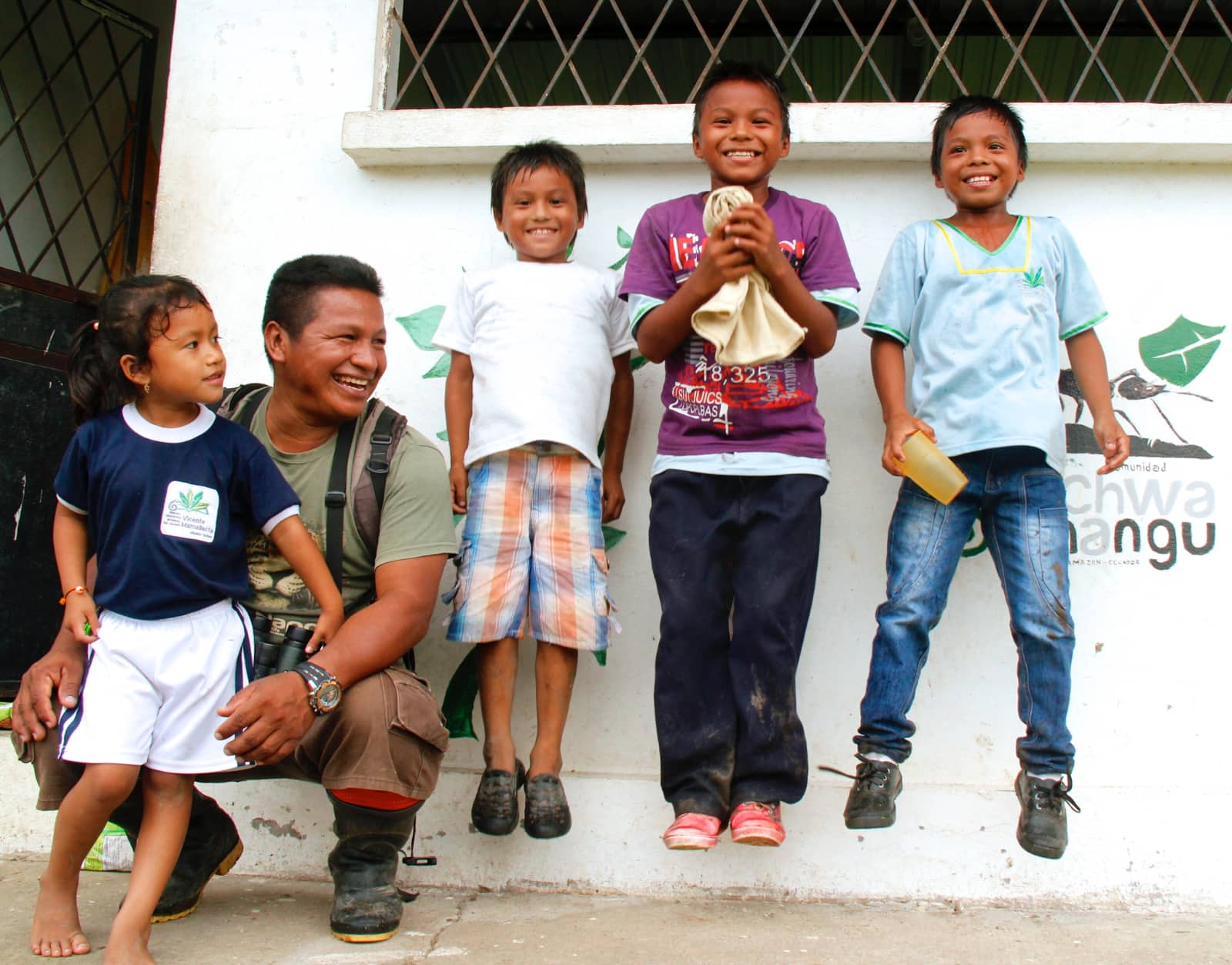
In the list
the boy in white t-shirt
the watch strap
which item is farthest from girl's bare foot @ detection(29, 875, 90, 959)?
the boy in white t-shirt

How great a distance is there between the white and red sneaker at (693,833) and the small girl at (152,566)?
76cm

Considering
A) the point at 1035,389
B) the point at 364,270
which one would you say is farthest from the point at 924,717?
the point at 364,270

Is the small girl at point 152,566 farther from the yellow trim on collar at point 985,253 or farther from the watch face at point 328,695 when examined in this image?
the yellow trim on collar at point 985,253

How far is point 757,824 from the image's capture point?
2.12m

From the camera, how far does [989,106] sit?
8.20 ft

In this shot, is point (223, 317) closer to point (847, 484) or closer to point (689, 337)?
point (689, 337)

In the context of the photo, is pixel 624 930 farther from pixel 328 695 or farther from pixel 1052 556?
pixel 1052 556

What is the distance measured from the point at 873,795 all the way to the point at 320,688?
3.64 ft

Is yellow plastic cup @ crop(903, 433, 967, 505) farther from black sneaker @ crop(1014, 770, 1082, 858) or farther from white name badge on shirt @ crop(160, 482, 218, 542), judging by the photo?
white name badge on shirt @ crop(160, 482, 218, 542)

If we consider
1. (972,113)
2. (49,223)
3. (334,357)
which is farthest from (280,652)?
(49,223)

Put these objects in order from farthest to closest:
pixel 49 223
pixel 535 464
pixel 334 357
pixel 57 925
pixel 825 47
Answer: pixel 825 47 → pixel 49 223 → pixel 535 464 → pixel 334 357 → pixel 57 925

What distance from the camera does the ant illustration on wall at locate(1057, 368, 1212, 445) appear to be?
2.66m

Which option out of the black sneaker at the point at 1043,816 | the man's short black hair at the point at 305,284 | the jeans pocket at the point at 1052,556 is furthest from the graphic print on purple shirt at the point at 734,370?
the black sneaker at the point at 1043,816

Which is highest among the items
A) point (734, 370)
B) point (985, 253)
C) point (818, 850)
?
point (985, 253)
